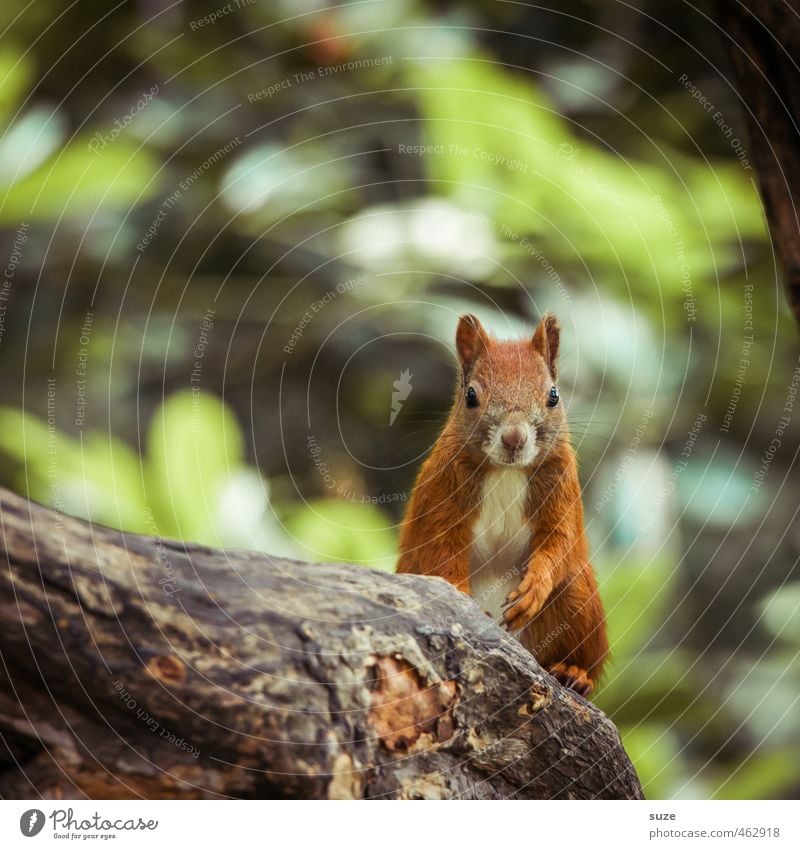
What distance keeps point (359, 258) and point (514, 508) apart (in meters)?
0.50

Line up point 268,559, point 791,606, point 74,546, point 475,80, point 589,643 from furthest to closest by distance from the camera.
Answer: point 791,606 < point 475,80 < point 589,643 < point 268,559 < point 74,546

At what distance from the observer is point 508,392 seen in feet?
4.14

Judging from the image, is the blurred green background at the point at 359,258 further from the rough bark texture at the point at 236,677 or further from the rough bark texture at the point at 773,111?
the rough bark texture at the point at 236,677

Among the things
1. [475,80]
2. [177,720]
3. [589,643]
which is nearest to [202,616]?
[177,720]

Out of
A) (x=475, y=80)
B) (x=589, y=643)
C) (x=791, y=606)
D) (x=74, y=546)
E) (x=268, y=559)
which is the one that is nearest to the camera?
(x=74, y=546)

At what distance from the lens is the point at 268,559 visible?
3.47ft

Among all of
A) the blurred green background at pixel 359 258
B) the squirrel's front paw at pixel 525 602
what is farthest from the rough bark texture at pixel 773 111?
the squirrel's front paw at pixel 525 602

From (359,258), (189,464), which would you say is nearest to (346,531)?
(189,464)

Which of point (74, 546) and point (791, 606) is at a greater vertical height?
point (74, 546)

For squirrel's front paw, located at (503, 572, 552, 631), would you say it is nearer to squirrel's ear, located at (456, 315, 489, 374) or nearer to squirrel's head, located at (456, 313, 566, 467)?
squirrel's head, located at (456, 313, 566, 467)

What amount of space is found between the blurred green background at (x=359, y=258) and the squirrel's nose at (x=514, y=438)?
24 cm

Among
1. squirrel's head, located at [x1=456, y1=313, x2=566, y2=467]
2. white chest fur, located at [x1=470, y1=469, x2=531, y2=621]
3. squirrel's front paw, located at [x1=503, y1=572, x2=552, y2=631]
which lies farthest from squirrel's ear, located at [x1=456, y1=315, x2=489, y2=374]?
squirrel's front paw, located at [x1=503, y1=572, x2=552, y2=631]
